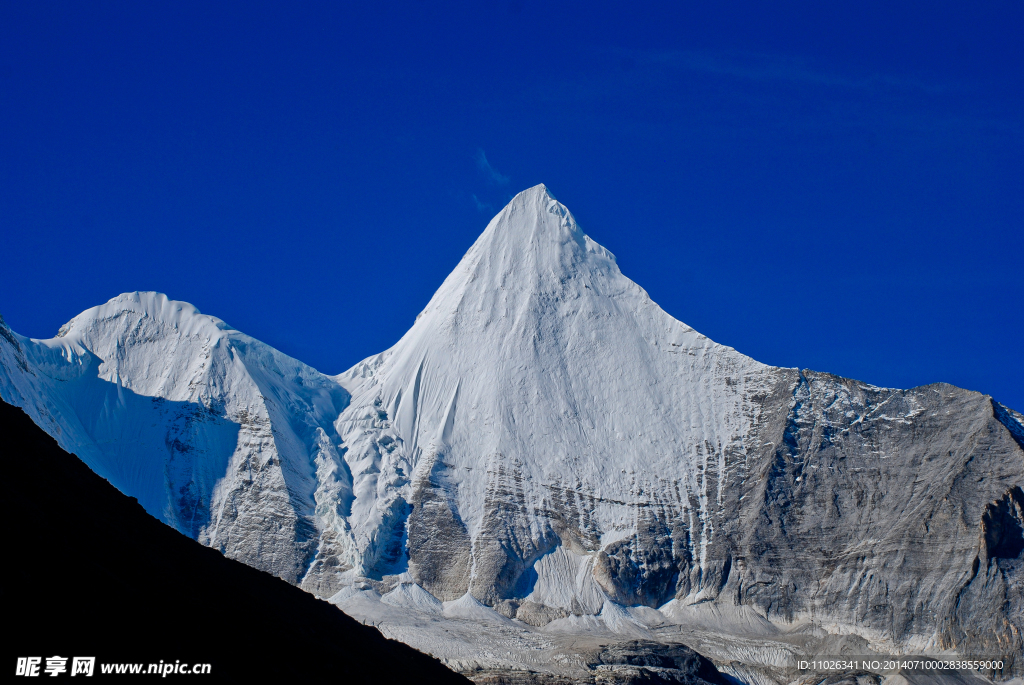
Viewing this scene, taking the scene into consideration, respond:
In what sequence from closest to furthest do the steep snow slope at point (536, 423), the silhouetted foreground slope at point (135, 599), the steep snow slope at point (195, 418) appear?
the silhouetted foreground slope at point (135, 599), the steep snow slope at point (536, 423), the steep snow slope at point (195, 418)

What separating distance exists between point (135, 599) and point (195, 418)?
92947 millimetres

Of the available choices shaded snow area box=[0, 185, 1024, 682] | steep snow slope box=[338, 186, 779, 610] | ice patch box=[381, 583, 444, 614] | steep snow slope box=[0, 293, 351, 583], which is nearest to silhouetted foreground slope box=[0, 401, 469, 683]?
shaded snow area box=[0, 185, 1024, 682]

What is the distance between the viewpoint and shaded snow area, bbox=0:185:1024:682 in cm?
9744

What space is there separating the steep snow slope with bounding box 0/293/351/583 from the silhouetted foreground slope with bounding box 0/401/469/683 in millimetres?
62195

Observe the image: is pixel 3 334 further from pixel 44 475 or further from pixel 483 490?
pixel 44 475

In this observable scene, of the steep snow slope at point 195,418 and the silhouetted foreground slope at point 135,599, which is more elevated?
the steep snow slope at point 195,418

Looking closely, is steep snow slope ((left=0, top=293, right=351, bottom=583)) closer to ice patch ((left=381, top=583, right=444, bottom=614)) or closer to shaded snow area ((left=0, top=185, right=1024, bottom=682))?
shaded snow area ((left=0, top=185, right=1024, bottom=682))

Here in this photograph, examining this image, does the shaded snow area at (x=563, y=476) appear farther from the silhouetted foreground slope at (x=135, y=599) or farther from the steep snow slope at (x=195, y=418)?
the silhouetted foreground slope at (x=135, y=599)

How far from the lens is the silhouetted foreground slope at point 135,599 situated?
29.3 metres

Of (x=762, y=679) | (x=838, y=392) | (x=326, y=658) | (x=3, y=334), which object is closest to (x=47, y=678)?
(x=326, y=658)

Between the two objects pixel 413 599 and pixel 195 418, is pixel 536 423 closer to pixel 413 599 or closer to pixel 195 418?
pixel 413 599

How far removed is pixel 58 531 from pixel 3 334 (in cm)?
7921

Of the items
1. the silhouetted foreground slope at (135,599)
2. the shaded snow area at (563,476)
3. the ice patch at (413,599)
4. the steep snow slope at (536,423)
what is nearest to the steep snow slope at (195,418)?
the shaded snow area at (563,476)

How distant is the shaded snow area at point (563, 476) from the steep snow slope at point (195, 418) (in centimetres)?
32
